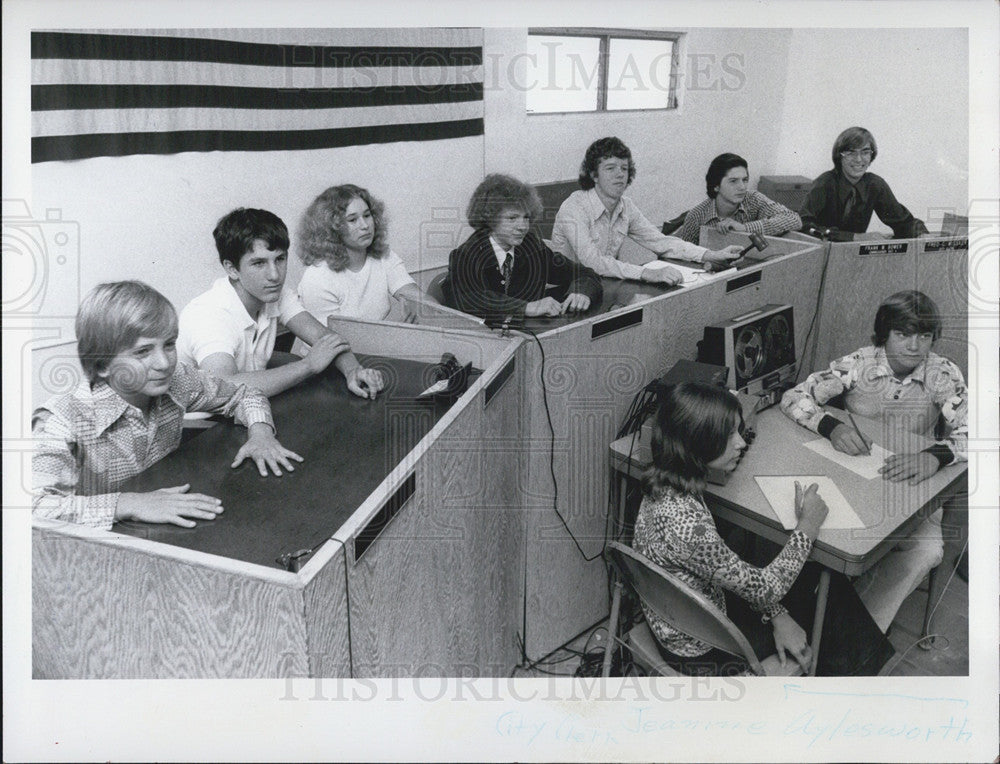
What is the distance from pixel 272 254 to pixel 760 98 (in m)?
2.35

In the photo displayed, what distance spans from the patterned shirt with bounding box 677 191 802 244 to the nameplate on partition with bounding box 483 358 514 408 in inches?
62.2

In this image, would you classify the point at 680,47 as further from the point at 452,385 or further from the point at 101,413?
the point at 101,413

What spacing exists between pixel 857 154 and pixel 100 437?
A: 9.64ft

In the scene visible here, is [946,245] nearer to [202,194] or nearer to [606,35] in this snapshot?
[606,35]

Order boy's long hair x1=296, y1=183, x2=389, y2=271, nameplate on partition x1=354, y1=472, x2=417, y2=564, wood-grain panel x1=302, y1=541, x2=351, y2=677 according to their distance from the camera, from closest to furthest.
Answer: wood-grain panel x1=302, y1=541, x2=351, y2=677 → nameplate on partition x1=354, y1=472, x2=417, y2=564 → boy's long hair x1=296, y1=183, x2=389, y2=271

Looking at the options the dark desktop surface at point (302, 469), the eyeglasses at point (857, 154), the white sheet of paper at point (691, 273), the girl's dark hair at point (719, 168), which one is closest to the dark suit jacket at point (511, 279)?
the white sheet of paper at point (691, 273)

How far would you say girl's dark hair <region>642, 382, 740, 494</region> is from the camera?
163 centimetres

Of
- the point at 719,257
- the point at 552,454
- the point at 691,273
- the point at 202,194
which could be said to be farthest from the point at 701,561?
the point at 202,194

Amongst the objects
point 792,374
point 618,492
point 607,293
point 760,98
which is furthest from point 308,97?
point 760,98

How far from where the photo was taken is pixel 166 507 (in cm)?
117

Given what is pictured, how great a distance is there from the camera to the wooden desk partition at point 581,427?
185cm

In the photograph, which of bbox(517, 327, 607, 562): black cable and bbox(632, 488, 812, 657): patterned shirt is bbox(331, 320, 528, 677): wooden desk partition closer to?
bbox(517, 327, 607, 562): black cable

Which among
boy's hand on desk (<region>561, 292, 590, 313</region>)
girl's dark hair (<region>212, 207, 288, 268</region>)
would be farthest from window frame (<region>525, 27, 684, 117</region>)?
girl's dark hair (<region>212, 207, 288, 268</region>)

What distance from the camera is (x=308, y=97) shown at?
2.37 metres
